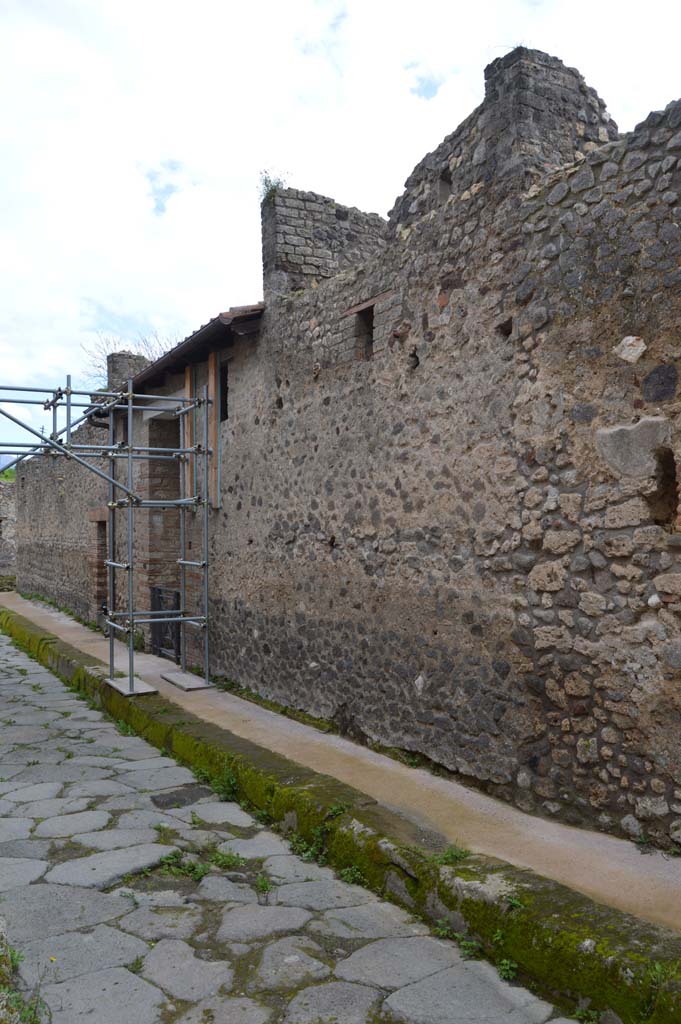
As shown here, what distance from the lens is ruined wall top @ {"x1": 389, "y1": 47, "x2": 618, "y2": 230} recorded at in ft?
14.6

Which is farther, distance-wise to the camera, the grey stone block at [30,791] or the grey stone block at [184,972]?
the grey stone block at [30,791]

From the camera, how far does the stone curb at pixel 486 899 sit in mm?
2514

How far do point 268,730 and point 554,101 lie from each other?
447cm

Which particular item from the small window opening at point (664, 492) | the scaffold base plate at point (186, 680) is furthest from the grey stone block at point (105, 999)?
the scaffold base plate at point (186, 680)

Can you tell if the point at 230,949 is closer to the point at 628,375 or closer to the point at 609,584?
the point at 609,584

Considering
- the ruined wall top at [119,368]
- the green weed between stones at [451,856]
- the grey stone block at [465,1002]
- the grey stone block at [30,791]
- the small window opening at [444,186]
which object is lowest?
the grey stone block at [30,791]

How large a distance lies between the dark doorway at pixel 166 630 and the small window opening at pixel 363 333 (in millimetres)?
4056

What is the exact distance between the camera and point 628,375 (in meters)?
3.70

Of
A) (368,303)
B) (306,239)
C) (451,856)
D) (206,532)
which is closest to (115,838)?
(451,856)

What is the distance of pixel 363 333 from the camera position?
19.5 feet

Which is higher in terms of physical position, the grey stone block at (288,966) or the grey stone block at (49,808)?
the grey stone block at (49,808)

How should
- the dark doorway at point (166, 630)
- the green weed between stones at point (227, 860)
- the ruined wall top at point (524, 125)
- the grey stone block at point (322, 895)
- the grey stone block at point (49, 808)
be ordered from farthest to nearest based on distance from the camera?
the dark doorway at point (166, 630), the grey stone block at point (49, 808), the ruined wall top at point (524, 125), the green weed between stones at point (227, 860), the grey stone block at point (322, 895)

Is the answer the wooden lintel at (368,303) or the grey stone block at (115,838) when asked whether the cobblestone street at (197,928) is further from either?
the wooden lintel at (368,303)

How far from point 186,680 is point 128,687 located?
713 millimetres
